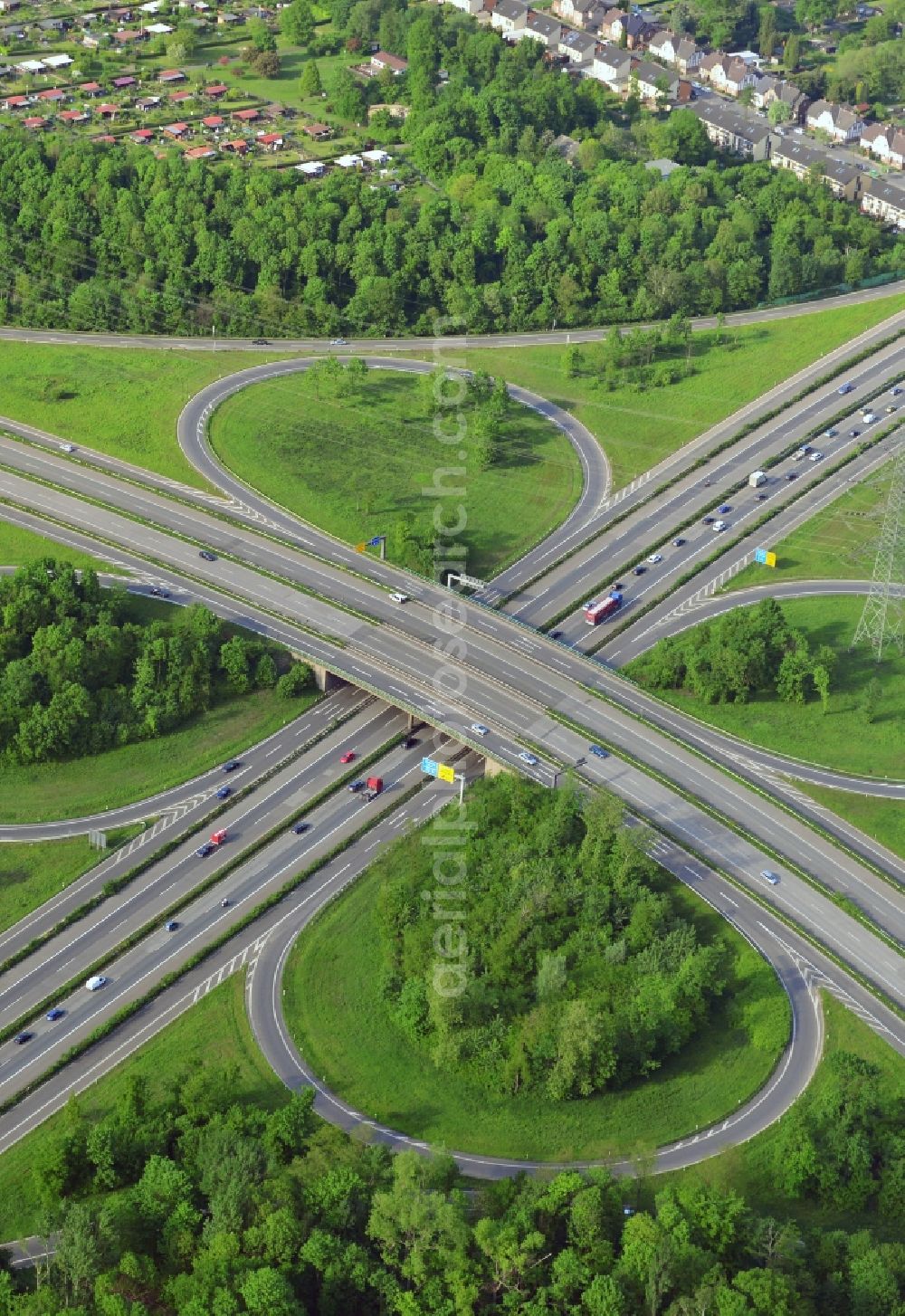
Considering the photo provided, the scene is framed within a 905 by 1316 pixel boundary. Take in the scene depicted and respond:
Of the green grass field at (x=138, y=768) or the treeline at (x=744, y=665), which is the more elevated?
the treeline at (x=744, y=665)

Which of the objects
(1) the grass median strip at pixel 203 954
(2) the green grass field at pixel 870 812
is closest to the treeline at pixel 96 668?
(1) the grass median strip at pixel 203 954

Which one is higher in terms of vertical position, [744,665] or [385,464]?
[385,464]

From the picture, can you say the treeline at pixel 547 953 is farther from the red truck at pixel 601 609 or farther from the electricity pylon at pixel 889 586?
the electricity pylon at pixel 889 586

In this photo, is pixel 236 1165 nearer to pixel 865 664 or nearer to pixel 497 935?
pixel 497 935

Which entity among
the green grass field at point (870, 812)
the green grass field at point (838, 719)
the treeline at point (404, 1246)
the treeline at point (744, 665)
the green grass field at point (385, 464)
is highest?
the green grass field at point (385, 464)

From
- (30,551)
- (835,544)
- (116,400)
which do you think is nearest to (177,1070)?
(30,551)

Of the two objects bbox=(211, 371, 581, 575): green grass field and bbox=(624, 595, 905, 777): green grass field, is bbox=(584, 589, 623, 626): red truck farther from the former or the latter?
bbox=(211, 371, 581, 575): green grass field

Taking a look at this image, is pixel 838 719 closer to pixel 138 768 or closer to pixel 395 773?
pixel 395 773
